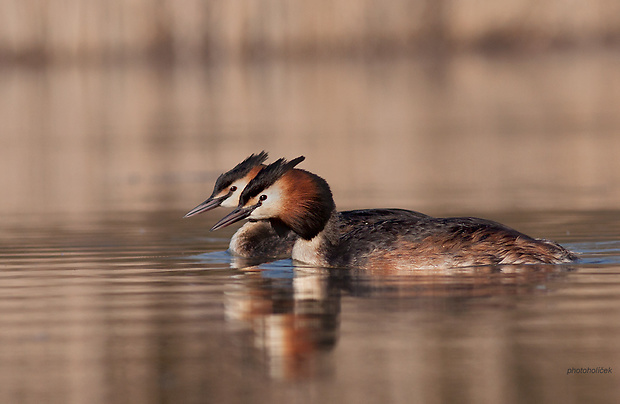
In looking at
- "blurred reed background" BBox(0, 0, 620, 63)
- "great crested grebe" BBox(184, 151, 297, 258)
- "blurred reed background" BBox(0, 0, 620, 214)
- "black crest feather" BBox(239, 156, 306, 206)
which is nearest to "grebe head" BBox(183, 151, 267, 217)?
"great crested grebe" BBox(184, 151, 297, 258)

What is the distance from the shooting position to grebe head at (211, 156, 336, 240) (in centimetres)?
989

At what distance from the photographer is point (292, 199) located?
991cm

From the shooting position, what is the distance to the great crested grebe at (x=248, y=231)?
37.6ft

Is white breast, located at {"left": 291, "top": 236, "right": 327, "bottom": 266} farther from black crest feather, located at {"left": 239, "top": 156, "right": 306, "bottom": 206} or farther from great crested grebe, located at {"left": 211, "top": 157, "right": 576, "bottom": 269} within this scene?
black crest feather, located at {"left": 239, "top": 156, "right": 306, "bottom": 206}

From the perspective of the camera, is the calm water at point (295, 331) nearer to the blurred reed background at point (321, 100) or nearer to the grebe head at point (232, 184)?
the grebe head at point (232, 184)

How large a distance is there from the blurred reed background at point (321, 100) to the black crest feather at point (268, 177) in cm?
352

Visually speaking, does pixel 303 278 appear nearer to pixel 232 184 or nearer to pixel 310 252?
pixel 310 252

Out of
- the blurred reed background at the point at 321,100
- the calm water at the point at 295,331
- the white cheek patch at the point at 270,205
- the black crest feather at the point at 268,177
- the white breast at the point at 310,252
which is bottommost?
the calm water at the point at 295,331

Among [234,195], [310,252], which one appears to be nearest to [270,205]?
[310,252]

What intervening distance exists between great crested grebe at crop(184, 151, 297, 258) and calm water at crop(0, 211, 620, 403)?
0.64 meters

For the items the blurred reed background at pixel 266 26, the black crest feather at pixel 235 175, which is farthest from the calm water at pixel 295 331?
the blurred reed background at pixel 266 26

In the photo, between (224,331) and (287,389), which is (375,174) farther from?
(287,389)

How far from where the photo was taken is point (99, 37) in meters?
43.6

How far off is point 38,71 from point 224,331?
45018 mm
